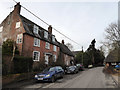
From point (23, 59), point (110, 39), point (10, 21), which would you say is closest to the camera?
point (23, 59)

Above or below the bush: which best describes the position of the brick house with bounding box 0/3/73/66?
above

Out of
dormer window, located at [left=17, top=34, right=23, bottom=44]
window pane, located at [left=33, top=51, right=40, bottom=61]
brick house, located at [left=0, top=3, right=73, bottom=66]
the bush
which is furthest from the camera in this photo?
window pane, located at [left=33, top=51, right=40, bottom=61]

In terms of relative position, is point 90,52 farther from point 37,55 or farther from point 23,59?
point 23,59

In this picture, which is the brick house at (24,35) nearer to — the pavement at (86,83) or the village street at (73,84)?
the village street at (73,84)

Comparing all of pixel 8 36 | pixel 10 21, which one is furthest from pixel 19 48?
pixel 10 21

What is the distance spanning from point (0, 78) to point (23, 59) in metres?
3.80

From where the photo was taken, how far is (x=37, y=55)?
19703mm

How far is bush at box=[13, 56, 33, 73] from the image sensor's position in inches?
448

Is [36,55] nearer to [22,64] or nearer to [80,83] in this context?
[22,64]

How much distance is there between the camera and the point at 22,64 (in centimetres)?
1218

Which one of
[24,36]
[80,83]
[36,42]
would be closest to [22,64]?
[24,36]

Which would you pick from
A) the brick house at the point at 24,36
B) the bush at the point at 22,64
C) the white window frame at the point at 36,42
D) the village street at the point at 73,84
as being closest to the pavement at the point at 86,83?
the village street at the point at 73,84

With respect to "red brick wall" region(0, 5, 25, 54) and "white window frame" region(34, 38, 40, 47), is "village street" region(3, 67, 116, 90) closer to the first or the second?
"white window frame" region(34, 38, 40, 47)

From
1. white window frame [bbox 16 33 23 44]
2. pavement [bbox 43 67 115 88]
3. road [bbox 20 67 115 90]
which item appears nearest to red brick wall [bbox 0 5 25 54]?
white window frame [bbox 16 33 23 44]
